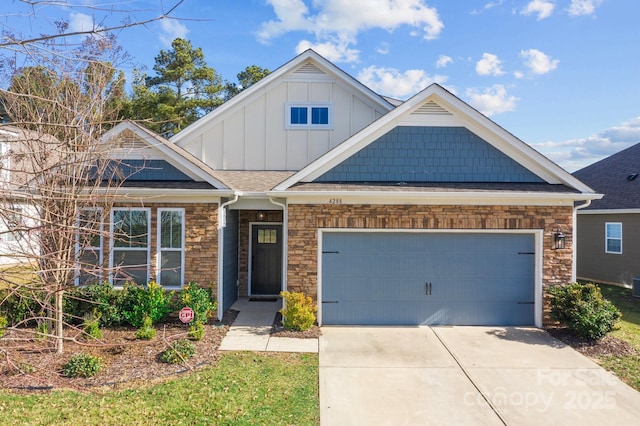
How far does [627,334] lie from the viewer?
8195 millimetres

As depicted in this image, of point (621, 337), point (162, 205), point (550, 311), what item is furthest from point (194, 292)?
point (621, 337)

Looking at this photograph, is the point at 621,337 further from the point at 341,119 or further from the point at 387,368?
the point at 341,119

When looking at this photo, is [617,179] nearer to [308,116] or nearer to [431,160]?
[431,160]

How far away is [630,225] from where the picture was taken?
13.4 meters

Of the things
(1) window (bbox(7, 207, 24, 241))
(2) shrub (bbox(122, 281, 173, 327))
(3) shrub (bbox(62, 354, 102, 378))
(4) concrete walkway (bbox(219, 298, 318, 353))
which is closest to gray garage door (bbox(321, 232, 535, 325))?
(4) concrete walkway (bbox(219, 298, 318, 353))

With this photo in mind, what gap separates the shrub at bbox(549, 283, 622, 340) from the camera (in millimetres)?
7363

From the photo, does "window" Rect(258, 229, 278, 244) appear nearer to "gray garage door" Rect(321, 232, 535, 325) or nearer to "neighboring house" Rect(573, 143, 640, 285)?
"gray garage door" Rect(321, 232, 535, 325)

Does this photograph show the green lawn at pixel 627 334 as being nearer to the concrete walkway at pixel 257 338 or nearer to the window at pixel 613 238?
the window at pixel 613 238

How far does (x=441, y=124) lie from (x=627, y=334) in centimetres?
606

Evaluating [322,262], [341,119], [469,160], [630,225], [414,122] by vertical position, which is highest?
[341,119]

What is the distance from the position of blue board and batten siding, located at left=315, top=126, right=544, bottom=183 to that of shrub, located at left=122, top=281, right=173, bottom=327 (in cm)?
456

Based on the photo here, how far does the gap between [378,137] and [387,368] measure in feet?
16.5

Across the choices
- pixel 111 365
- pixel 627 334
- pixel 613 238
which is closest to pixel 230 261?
pixel 111 365

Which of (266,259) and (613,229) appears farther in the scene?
(613,229)
